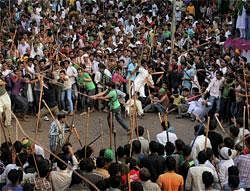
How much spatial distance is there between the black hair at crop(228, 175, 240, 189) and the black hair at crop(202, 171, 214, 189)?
22 centimetres

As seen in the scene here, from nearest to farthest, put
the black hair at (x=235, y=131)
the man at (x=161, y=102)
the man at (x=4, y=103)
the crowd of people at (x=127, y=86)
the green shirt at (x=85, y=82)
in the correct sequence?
the crowd of people at (x=127, y=86) → the black hair at (x=235, y=131) → the man at (x=4, y=103) → the man at (x=161, y=102) → the green shirt at (x=85, y=82)

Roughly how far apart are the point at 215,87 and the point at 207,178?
661 cm

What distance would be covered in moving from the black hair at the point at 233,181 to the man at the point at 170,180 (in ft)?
2.15

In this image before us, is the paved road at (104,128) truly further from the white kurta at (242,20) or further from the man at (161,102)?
the white kurta at (242,20)

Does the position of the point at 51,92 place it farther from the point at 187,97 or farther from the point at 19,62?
the point at 187,97

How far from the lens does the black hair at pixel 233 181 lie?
25.3 feet

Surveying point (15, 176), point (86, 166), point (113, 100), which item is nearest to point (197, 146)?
point (86, 166)

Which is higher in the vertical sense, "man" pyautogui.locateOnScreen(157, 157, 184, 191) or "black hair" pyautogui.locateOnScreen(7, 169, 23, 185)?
"black hair" pyautogui.locateOnScreen(7, 169, 23, 185)

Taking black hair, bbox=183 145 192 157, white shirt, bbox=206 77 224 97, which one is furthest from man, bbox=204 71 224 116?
black hair, bbox=183 145 192 157

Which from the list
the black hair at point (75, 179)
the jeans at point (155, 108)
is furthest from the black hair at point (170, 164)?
the jeans at point (155, 108)

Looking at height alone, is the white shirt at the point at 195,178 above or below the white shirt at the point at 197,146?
below

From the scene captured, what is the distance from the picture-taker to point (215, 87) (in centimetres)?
1420

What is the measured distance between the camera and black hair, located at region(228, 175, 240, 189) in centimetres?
770

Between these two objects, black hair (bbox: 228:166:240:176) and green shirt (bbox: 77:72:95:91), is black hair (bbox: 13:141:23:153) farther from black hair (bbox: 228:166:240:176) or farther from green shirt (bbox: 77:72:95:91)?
green shirt (bbox: 77:72:95:91)
